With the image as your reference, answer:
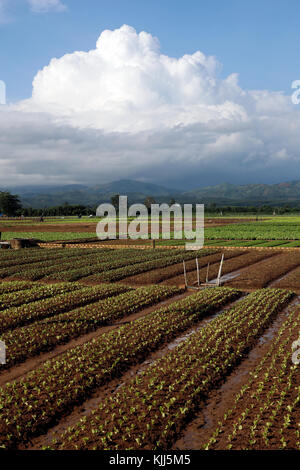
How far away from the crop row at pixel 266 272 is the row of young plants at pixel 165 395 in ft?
27.2

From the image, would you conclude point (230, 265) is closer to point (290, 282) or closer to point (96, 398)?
point (290, 282)

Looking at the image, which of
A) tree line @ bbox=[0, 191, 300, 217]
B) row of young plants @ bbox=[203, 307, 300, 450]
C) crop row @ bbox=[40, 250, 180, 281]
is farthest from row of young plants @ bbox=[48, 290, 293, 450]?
tree line @ bbox=[0, 191, 300, 217]

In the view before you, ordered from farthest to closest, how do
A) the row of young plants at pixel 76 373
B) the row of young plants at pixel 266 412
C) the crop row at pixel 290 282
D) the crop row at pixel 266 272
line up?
the crop row at pixel 266 272
the crop row at pixel 290 282
the row of young plants at pixel 76 373
the row of young plants at pixel 266 412

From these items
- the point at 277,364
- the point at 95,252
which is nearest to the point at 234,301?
the point at 277,364

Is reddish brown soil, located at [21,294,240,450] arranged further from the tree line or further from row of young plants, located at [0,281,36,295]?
the tree line

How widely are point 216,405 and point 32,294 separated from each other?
12496 millimetres

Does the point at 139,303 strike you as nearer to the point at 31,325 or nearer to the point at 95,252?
the point at 31,325

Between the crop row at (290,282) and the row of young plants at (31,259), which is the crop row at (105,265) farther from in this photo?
the crop row at (290,282)

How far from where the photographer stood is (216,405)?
854 cm

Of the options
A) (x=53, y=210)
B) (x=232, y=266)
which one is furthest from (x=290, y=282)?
(x=53, y=210)

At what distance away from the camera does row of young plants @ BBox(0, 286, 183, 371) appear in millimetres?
→ 11789

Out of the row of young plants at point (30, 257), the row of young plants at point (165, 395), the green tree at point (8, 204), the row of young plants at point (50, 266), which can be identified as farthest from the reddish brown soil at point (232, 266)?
the green tree at point (8, 204)

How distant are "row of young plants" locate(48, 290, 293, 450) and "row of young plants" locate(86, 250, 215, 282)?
1120cm

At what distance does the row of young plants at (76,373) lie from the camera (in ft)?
26.0
